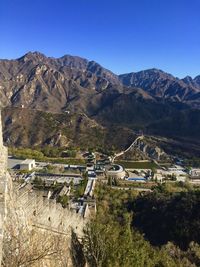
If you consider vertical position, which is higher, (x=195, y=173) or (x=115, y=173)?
(x=115, y=173)

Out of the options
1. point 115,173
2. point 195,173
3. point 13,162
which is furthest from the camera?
point 195,173

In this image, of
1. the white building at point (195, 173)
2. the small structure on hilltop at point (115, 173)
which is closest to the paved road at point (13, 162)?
the small structure on hilltop at point (115, 173)

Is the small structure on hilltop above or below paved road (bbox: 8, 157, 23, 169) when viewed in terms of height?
below

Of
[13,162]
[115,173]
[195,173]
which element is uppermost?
[13,162]

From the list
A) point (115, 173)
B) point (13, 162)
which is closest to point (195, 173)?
point (115, 173)

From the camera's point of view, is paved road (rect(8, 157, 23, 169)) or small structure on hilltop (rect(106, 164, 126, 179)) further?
paved road (rect(8, 157, 23, 169))

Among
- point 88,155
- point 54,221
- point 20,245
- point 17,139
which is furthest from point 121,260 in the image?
point 17,139

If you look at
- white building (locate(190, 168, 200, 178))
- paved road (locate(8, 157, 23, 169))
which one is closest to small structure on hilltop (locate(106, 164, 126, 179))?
white building (locate(190, 168, 200, 178))

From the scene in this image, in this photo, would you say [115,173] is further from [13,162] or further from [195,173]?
[13,162]

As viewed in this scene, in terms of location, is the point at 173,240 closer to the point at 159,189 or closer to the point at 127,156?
the point at 159,189

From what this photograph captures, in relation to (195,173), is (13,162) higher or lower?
higher

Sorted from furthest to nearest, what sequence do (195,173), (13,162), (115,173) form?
(195,173) → (13,162) → (115,173)

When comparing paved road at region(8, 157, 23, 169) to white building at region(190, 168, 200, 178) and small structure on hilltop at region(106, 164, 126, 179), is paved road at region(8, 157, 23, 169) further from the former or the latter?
white building at region(190, 168, 200, 178)

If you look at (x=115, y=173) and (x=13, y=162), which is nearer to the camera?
(x=115, y=173)
